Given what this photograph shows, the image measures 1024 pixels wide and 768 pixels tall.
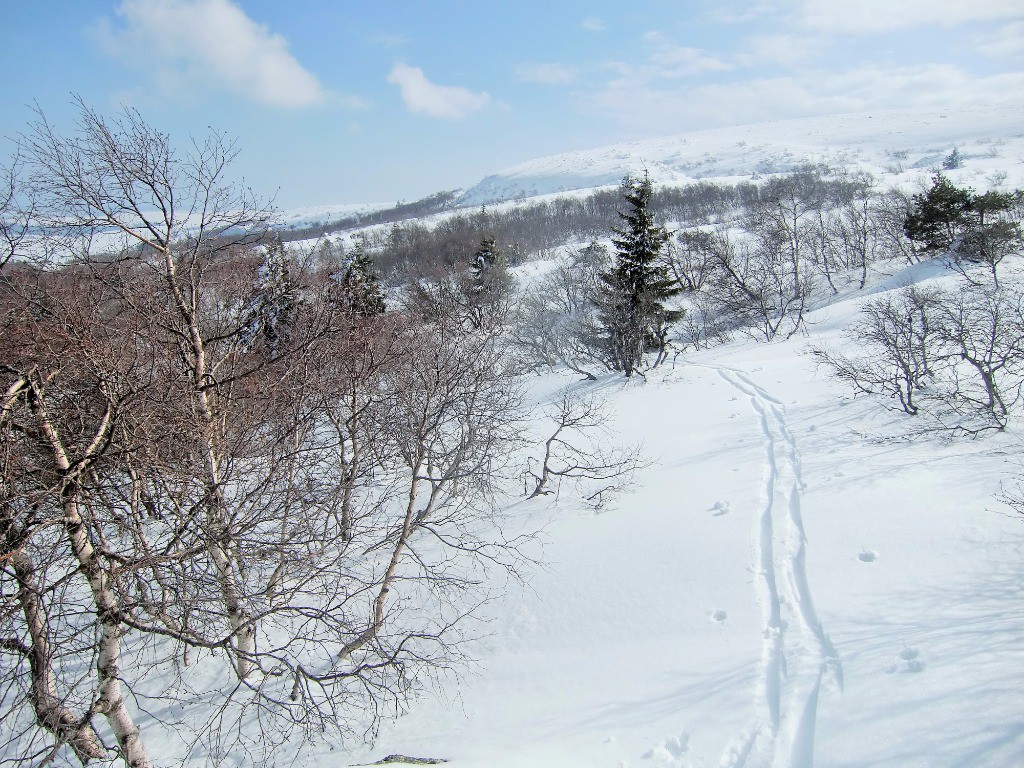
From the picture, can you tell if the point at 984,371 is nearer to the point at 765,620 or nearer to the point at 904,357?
the point at 904,357

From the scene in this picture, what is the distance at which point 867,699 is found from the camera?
15.6ft

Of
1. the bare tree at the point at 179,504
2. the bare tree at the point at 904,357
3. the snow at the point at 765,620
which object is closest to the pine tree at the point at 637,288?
the bare tree at the point at 904,357

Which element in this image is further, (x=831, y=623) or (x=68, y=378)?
(x=831, y=623)

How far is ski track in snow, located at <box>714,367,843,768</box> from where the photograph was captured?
4.55 meters

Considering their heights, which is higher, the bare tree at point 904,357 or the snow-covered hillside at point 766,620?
the bare tree at point 904,357

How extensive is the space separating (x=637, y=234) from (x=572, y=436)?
32.2ft

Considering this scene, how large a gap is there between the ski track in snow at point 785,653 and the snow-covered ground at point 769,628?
19mm

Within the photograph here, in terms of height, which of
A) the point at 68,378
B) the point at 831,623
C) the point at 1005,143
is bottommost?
the point at 831,623

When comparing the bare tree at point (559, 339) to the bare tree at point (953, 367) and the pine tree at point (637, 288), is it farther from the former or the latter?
the bare tree at point (953, 367)

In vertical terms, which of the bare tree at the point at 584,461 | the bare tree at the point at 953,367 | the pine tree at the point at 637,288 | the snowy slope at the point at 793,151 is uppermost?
the snowy slope at the point at 793,151

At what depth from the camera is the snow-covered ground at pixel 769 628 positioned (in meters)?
4.60

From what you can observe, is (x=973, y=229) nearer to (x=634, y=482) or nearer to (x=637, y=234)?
(x=637, y=234)

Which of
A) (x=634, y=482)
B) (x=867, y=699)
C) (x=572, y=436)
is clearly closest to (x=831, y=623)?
(x=867, y=699)

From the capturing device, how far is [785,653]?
18.4ft
